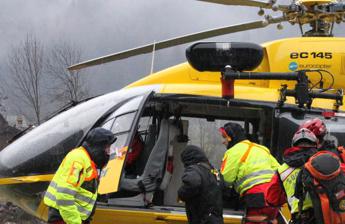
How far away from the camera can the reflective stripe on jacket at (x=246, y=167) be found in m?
4.81

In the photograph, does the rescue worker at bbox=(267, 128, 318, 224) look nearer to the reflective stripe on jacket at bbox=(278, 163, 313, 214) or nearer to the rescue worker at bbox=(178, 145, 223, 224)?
the reflective stripe on jacket at bbox=(278, 163, 313, 214)

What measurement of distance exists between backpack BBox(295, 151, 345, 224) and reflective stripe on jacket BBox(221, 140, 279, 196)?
4.98 ft

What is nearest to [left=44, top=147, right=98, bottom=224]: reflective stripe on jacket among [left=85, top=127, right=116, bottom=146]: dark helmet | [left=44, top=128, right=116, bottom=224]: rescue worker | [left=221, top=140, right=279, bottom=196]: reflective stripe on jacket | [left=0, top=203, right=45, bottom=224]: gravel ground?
[left=44, top=128, right=116, bottom=224]: rescue worker

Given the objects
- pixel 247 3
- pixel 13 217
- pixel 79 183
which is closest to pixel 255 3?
pixel 247 3

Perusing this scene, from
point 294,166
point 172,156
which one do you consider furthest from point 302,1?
point 294,166

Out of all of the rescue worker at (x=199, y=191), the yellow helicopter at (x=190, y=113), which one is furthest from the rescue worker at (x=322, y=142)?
the rescue worker at (x=199, y=191)

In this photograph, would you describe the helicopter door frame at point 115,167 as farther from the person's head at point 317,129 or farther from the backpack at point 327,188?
the backpack at point 327,188

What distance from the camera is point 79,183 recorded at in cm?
436

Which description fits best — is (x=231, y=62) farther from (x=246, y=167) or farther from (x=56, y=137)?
(x=56, y=137)

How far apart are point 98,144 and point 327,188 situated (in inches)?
81.0

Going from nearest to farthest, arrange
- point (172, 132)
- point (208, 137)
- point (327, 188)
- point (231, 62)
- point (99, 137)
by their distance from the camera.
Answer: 1. point (327, 188)
2. point (99, 137)
3. point (231, 62)
4. point (208, 137)
5. point (172, 132)

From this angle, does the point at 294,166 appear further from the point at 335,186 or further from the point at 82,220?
the point at 82,220

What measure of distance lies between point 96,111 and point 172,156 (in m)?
1.04

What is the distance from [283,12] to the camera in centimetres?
602
